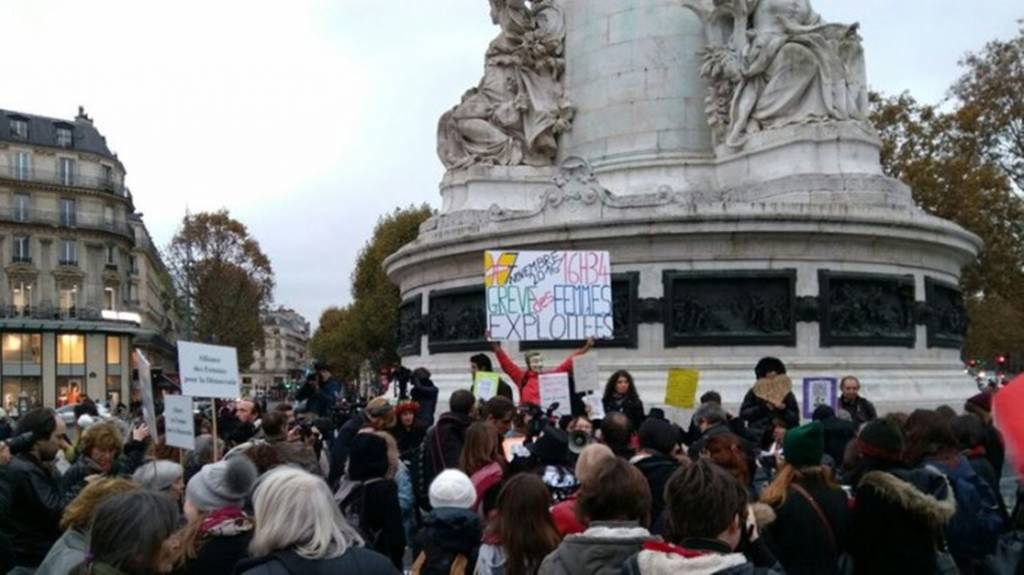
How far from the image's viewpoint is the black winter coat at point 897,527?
5.31 meters

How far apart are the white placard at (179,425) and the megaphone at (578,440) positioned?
260cm

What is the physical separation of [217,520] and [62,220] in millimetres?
74781

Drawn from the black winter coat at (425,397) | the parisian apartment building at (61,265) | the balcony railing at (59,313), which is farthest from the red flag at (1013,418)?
the balcony railing at (59,313)

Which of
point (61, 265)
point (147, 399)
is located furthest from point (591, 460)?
point (61, 265)

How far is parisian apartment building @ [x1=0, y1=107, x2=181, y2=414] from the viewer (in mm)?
68875

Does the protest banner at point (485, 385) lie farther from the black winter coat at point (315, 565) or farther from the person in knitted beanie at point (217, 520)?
the black winter coat at point (315, 565)

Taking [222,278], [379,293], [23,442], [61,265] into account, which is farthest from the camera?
[61,265]

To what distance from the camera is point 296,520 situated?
3.76 m

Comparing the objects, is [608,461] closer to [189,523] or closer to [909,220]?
[189,523]

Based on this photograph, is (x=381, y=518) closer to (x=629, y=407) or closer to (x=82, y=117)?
(x=629, y=407)

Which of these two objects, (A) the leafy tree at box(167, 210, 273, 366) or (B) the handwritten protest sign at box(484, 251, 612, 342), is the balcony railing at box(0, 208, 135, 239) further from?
(B) the handwritten protest sign at box(484, 251, 612, 342)

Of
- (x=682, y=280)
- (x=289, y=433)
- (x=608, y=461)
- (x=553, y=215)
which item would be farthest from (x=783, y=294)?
(x=608, y=461)

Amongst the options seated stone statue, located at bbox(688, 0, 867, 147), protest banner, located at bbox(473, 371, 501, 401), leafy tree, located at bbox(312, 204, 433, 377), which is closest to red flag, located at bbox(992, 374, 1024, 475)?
protest banner, located at bbox(473, 371, 501, 401)

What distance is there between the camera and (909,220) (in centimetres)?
1750
